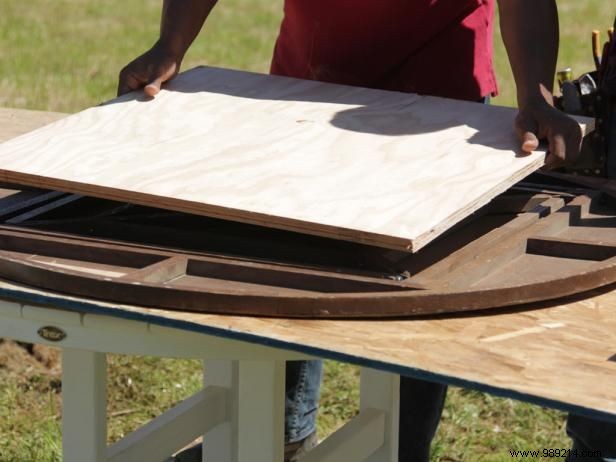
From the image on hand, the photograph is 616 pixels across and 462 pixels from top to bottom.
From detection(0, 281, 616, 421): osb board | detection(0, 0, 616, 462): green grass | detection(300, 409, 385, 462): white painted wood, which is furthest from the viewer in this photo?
detection(0, 0, 616, 462): green grass

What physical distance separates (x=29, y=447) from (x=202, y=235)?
1708 mm

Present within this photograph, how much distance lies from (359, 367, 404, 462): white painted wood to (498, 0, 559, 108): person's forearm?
2.45 feet

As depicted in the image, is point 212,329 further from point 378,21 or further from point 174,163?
point 378,21

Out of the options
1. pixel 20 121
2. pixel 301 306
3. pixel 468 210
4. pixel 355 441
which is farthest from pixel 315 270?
pixel 20 121

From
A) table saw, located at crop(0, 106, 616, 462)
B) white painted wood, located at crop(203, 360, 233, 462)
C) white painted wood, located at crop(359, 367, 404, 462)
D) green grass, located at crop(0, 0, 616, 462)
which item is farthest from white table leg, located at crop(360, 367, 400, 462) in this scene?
green grass, located at crop(0, 0, 616, 462)

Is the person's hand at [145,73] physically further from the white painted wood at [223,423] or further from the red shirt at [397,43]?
the white painted wood at [223,423]

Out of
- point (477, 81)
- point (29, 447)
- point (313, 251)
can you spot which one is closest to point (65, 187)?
point (313, 251)

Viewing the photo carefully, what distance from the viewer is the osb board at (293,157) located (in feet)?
6.97

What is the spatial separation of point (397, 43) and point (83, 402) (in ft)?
4.17

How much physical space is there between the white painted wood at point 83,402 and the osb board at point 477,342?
243mm

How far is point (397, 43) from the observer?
122 inches

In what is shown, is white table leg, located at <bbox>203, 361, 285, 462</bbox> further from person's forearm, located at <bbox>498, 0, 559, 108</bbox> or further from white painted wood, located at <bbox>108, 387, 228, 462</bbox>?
person's forearm, located at <bbox>498, 0, 559, 108</bbox>

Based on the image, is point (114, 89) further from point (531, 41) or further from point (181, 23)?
point (531, 41)

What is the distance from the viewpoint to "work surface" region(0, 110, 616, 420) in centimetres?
179
